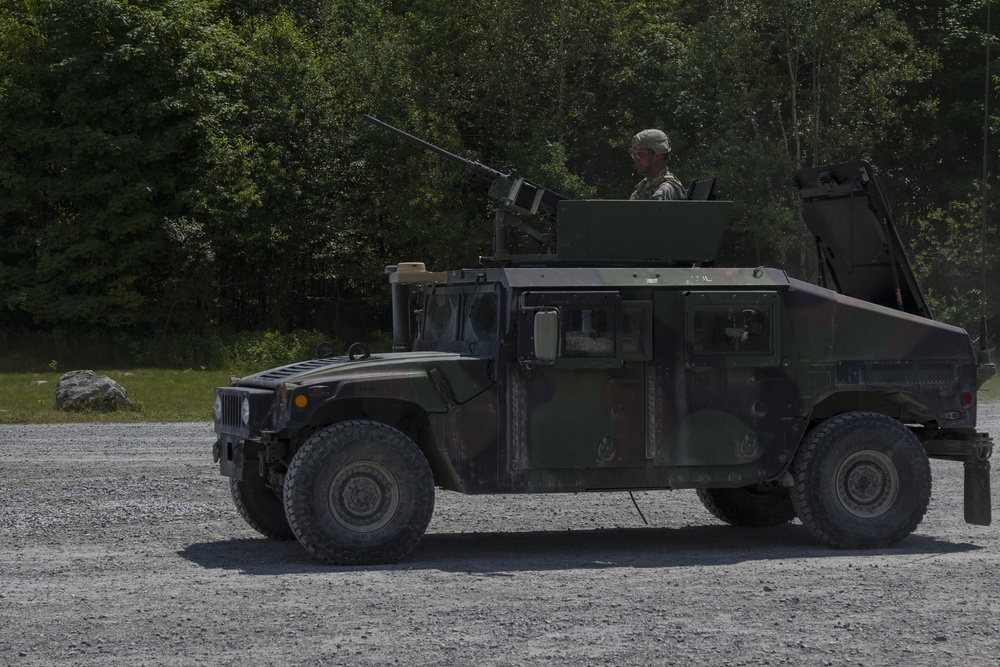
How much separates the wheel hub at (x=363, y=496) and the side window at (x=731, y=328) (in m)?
2.26

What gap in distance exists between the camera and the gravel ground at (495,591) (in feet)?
22.6

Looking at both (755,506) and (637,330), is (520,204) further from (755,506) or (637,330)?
(755,506)

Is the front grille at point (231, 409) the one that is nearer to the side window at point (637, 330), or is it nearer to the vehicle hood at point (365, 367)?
the vehicle hood at point (365, 367)

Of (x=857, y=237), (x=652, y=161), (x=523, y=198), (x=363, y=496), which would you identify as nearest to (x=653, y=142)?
(x=652, y=161)

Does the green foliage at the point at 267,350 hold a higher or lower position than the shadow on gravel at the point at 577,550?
higher

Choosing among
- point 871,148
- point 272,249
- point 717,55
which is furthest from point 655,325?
point 272,249

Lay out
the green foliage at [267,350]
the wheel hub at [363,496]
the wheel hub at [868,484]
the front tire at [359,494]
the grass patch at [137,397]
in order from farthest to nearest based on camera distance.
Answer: the green foliage at [267,350] < the grass patch at [137,397] < the wheel hub at [868,484] < the wheel hub at [363,496] < the front tire at [359,494]

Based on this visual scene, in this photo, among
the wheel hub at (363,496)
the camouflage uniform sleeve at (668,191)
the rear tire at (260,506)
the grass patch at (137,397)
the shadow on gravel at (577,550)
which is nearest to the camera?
the wheel hub at (363,496)

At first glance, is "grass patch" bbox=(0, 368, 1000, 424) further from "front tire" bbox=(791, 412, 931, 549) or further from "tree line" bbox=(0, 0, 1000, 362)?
"front tire" bbox=(791, 412, 931, 549)

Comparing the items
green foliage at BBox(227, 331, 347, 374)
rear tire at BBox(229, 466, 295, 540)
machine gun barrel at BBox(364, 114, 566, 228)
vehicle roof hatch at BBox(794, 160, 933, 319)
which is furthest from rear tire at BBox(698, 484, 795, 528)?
green foliage at BBox(227, 331, 347, 374)

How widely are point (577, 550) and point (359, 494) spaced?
1.86 meters

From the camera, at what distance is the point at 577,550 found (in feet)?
34.3

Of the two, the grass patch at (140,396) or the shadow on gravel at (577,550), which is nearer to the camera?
the shadow on gravel at (577,550)

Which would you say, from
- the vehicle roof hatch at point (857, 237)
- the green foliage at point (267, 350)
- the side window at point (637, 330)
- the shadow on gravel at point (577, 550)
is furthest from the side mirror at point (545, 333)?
the green foliage at point (267, 350)
